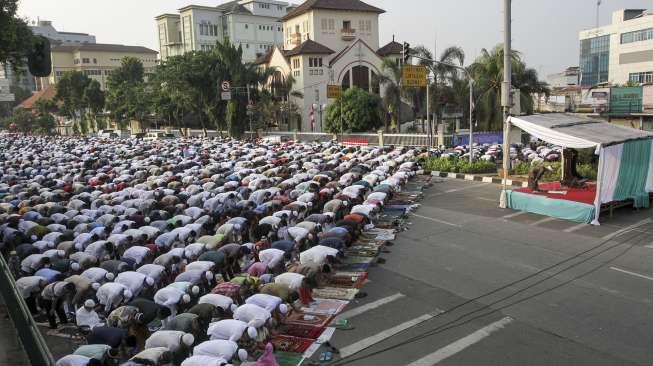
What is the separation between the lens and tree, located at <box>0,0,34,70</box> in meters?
19.6

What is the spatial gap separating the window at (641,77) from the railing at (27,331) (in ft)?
188

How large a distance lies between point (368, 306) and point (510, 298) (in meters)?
2.76

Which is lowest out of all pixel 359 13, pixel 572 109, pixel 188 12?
pixel 572 109

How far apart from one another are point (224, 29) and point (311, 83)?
1419 inches

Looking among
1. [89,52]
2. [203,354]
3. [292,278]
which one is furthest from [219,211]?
[89,52]

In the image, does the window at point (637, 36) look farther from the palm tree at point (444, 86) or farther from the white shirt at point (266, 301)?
the white shirt at point (266, 301)

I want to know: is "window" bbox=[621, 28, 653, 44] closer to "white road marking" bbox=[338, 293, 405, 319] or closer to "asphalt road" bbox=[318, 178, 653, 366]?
"asphalt road" bbox=[318, 178, 653, 366]

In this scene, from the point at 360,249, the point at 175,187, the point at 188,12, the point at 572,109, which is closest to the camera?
the point at 360,249

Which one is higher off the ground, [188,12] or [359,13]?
[188,12]

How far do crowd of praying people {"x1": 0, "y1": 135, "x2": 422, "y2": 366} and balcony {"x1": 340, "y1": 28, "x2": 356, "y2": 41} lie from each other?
31320mm

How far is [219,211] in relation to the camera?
1745cm

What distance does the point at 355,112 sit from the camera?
41.1m

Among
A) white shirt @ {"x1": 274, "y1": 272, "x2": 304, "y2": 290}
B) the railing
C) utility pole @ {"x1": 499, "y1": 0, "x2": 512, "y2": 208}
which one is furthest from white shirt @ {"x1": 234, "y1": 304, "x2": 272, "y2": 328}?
utility pole @ {"x1": 499, "y1": 0, "x2": 512, "y2": 208}

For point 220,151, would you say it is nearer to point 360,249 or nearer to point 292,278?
point 360,249
